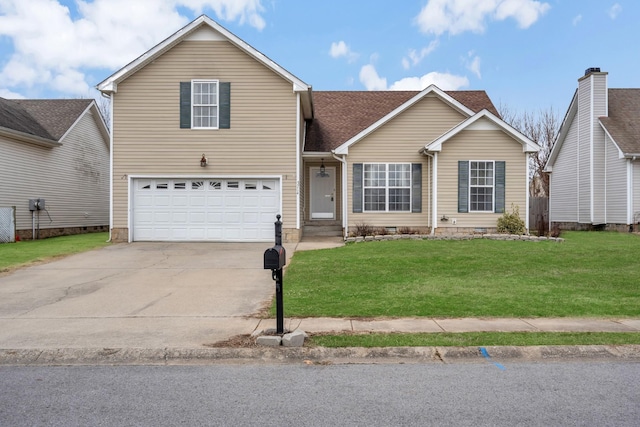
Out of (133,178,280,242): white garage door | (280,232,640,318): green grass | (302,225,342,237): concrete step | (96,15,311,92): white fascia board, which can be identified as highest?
(96,15,311,92): white fascia board

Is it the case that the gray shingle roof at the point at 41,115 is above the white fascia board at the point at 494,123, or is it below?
above

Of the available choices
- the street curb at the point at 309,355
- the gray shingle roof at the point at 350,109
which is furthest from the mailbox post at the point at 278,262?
the gray shingle roof at the point at 350,109

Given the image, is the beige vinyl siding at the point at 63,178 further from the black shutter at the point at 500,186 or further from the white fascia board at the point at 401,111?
the black shutter at the point at 500,186

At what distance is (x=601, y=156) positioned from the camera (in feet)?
69.2

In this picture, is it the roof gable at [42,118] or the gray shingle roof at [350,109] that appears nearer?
the roof gable at [42,118]

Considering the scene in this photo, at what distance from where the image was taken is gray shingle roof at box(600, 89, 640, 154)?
1948 centimetres

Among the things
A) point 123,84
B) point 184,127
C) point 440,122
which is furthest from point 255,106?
point 440,122

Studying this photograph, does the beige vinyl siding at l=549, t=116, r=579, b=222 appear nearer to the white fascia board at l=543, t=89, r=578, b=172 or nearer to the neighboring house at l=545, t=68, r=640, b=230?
the neighboring house at l=545, t=68, r=640, b=230

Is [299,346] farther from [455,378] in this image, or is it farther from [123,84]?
[123,84]

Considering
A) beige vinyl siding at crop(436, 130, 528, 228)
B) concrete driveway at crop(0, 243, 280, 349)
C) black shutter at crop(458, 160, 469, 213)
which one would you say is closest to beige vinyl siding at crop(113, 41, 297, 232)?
concrete driveway at crop(0, 243, 280, 349)

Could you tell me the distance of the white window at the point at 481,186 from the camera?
16438 mm

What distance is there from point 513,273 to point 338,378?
6.64m

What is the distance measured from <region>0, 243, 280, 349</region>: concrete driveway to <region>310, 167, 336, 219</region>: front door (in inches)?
268

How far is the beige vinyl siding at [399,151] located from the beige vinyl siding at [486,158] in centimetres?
91
